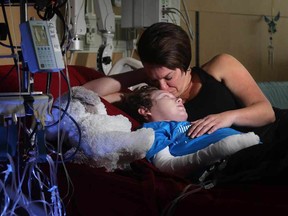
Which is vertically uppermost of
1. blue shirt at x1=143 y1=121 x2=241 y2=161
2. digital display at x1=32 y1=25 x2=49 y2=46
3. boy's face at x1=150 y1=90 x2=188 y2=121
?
digital display at x1=32 y1=25 x2=49 y2=46

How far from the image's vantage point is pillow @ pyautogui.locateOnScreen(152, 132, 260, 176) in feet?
4.83

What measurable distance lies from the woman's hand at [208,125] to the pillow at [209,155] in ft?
0.60

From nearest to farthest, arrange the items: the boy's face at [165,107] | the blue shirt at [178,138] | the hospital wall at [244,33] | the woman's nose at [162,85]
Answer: the blue shirt at [178,138]
the boy's face at [165,107]
the woman's nose at [162,85]
the hospital wall at [244,33]

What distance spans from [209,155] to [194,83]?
678 mm

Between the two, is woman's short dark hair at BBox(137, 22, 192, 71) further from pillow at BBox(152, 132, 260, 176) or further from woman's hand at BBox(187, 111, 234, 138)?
pillow at BBox(152, 132, 260, 176)

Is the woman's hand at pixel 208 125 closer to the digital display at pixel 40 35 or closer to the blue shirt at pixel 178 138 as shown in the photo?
the blue shirt at pixel 178 138

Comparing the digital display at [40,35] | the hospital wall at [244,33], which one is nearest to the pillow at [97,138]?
the digital display at [40,35]

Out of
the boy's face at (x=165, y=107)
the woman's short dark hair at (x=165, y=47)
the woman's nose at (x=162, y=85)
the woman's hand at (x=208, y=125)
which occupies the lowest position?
the woman's hand at (x=208, y=125)

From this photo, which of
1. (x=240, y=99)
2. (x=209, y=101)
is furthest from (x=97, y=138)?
(x=240, y=99)

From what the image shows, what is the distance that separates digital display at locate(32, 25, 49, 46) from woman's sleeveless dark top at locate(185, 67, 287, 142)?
0.92 meters

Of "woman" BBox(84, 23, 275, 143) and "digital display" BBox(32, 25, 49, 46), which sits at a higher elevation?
"digital display" BBox(32, 25, 49, 46)

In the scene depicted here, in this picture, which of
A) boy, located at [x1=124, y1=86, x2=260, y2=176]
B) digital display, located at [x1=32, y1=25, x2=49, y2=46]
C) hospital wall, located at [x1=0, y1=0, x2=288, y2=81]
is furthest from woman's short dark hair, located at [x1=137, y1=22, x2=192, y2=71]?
hospital wall, located at [x1=0, y1=0, x2=288, y2=81]

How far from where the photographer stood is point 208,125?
5.63 ft

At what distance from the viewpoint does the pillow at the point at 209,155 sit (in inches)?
58.0
